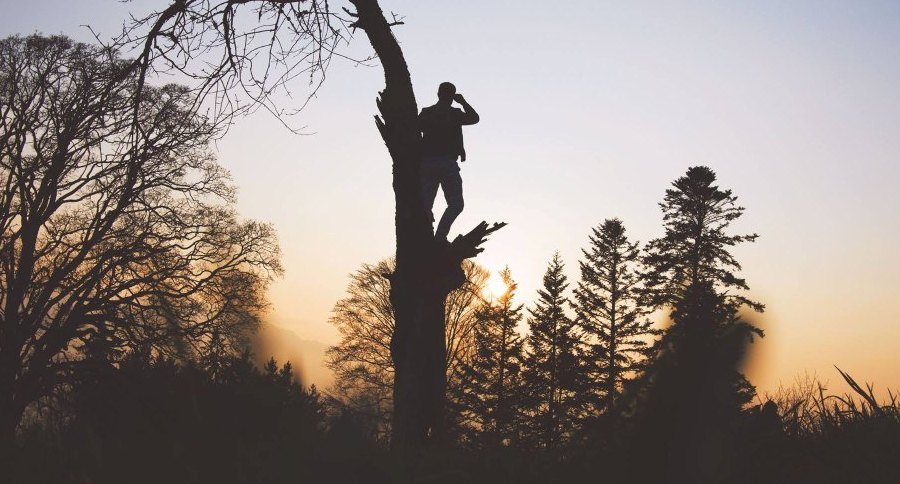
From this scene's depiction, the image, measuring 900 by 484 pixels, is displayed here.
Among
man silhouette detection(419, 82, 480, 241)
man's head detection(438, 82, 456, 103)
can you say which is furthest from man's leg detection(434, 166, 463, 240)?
man's head detection(438, 82, 456, 103)

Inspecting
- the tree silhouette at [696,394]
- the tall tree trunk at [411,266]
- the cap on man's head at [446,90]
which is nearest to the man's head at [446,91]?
the cap on man's head at [446,90]

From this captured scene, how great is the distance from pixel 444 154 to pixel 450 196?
1.51 feet

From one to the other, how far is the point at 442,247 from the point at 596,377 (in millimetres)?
31009

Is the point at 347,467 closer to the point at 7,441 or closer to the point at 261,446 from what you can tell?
the point at 261,446

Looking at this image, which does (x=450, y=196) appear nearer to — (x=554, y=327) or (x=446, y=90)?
(x=446, y=90)

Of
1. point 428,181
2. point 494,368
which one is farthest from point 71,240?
point 494,368

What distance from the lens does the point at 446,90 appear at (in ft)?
24.0

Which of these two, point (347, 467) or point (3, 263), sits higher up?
point (3, 263)

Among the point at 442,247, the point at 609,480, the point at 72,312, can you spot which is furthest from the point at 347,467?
the point at 72,312

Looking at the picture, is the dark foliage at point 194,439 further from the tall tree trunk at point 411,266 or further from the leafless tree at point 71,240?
the leafless tree at point 71,240

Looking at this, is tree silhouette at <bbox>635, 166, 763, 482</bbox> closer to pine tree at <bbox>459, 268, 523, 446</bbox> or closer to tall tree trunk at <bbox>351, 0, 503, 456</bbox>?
tall tree trunk at <bbox>351, 0, 503, 456</bbox>

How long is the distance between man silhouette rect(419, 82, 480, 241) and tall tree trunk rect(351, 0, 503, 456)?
0.45ft

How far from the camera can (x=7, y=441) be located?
4.57 meters

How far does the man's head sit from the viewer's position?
7.29 m
